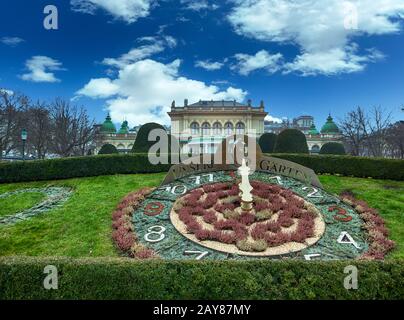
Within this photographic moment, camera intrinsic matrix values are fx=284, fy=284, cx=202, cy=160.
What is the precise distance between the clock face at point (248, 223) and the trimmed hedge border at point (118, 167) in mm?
5484

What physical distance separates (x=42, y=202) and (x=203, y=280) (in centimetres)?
1063

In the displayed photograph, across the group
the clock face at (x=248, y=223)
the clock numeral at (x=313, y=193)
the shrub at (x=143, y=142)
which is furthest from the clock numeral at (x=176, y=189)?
the shrub at (x=143, y=142)

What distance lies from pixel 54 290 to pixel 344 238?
8149mm

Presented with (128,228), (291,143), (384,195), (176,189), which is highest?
(291,143)

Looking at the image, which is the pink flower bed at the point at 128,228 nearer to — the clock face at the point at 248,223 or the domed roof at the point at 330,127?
the clock face at the point at 248,223

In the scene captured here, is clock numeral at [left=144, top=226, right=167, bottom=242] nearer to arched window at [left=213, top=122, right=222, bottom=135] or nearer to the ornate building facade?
the ornate building facade

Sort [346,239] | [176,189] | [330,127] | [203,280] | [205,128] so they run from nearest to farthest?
[203,280] → [346,239] → [176,189] → [205,128] → [330,127]

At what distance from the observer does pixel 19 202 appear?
1309 cm

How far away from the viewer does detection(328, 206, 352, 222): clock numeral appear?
33.4 ft

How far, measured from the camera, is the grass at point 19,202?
40.0ft

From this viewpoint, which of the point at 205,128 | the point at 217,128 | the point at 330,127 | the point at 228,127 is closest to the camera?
the point at 217,128

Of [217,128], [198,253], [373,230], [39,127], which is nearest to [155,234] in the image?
[198,253]

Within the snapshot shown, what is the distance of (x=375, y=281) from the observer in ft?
17.5

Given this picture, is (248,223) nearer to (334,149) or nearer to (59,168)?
(59,168)
